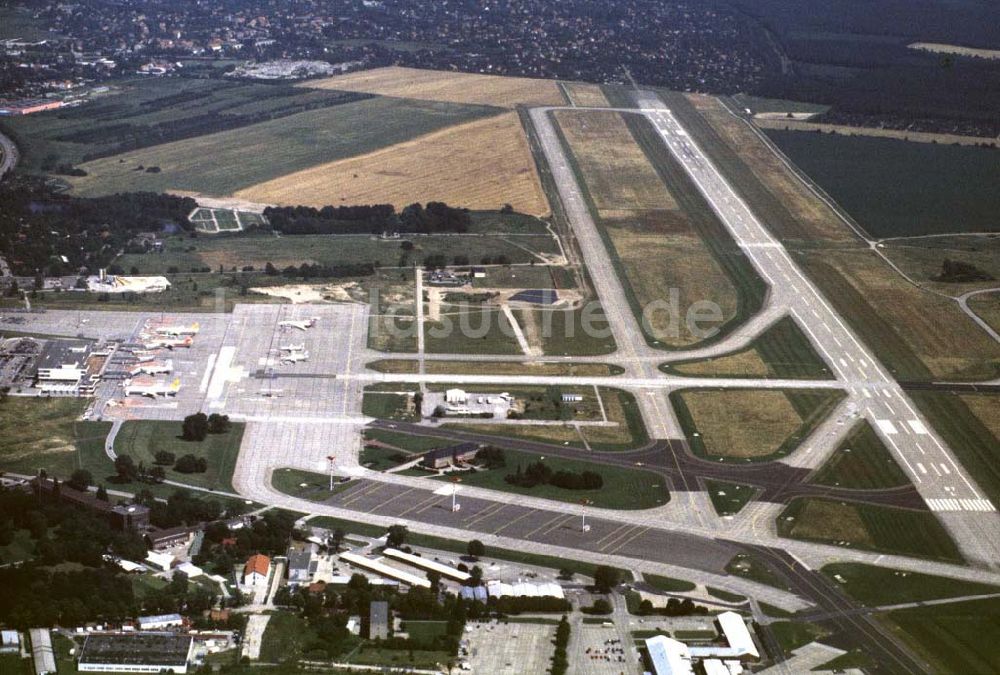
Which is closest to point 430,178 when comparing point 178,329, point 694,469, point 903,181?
point 903,181

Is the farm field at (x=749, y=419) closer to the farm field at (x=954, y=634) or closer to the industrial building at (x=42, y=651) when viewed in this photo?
the farm field at (x=954, y=634)

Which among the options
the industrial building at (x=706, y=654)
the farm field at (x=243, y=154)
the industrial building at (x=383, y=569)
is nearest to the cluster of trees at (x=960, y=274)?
the farm field at (x=243, y=154)

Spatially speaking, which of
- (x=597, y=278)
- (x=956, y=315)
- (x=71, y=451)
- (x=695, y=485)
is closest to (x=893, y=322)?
(x=956, y=315)

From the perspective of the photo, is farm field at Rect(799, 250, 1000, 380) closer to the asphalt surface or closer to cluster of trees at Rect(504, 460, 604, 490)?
the asphalt surface

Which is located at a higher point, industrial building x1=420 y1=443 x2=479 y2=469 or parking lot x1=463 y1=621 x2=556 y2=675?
industrial building x1=420 y1=443 x2=479 y2=469

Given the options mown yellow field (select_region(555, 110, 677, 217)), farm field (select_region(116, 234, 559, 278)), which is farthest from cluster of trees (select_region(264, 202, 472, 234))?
mown yellow field (select_region(555, 110, 677, 217))

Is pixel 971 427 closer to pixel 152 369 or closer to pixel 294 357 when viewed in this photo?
pixel 294 357

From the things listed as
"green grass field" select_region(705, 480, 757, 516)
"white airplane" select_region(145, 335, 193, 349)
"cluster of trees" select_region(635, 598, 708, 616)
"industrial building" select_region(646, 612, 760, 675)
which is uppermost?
"white airplane" select_region(145, 335, 193, 349)
